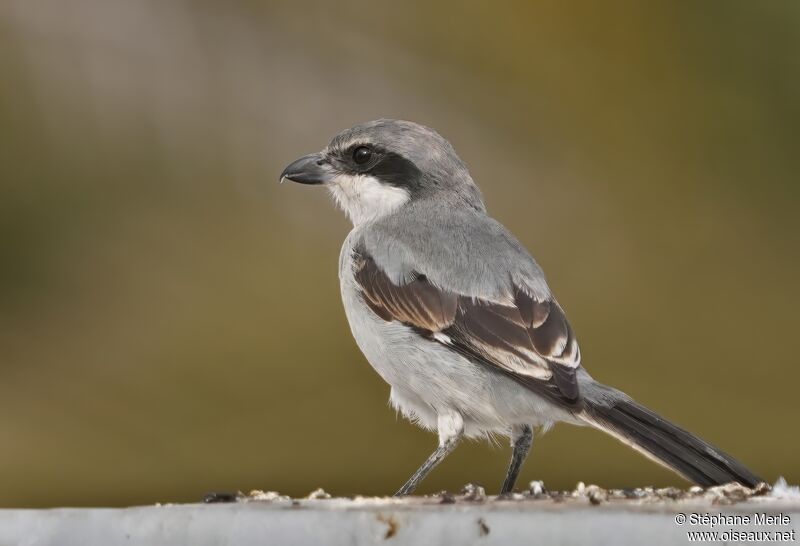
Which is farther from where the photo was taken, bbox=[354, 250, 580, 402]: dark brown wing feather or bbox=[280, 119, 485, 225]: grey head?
bbox=[280, 119, 485, 225]: grey head

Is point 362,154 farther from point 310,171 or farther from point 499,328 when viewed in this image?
point 499,328

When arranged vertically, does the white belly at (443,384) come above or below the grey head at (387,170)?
below

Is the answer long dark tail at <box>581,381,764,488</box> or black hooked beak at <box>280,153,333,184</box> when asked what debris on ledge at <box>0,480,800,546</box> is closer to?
long dark tail at <box>581,381,764,488</box>

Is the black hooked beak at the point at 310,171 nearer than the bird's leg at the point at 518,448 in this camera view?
No

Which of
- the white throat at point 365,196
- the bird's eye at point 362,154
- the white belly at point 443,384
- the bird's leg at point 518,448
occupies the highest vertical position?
the bird's eye at point 362,154

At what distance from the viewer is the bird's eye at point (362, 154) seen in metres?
3.00

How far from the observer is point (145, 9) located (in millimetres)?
4004

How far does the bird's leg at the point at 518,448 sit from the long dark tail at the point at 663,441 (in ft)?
1.11

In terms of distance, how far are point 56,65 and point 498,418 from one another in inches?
93.5

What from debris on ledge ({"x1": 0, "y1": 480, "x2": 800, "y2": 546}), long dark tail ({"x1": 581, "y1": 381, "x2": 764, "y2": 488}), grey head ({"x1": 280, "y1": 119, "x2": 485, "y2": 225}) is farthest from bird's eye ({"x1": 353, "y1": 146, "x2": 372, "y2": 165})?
debris on ledge ({"x1": 0, "y1": 480, "x2": 800, "y2": 546})

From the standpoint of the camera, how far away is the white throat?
2.94 m

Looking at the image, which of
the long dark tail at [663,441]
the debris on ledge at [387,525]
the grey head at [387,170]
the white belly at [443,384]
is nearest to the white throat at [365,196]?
the grey head at [387,170]

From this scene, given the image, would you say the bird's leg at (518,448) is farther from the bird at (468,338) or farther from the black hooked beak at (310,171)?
the black hooked beak at (310,171)

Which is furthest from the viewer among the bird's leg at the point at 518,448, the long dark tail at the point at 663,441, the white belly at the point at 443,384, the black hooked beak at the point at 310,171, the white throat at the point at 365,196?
the black hooked beak at the point at 310,171
